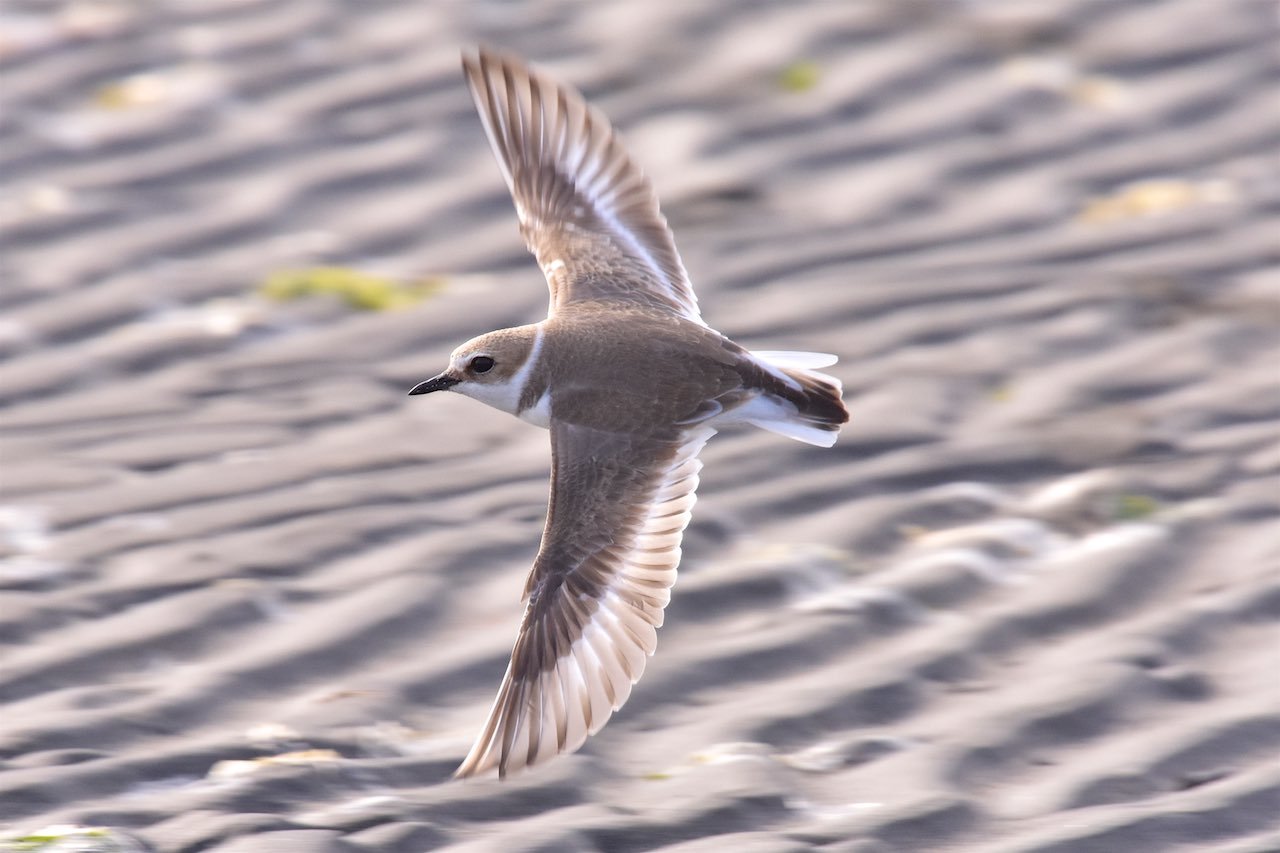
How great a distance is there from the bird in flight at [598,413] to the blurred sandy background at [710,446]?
25cm

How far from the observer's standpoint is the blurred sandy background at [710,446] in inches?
174

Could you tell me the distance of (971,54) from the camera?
8172 millimetres

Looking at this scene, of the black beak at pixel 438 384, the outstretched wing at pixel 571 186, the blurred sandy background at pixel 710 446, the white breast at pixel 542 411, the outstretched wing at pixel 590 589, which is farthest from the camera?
the outstretched wing at pixel 571 186

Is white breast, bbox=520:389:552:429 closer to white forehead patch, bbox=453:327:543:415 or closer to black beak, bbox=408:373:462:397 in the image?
white forehead patch, bbox=453:327:543:415

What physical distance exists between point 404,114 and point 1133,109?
9.92 ft

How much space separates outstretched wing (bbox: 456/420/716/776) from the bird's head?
0.65 feet

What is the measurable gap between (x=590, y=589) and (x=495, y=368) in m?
0.69

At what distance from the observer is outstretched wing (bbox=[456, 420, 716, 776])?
431 centimetres

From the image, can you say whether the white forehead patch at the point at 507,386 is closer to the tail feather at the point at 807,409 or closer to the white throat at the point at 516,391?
the white throat at the point at 516,391

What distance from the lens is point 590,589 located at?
4566 mm

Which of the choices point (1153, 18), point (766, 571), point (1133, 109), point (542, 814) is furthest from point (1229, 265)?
point (542, 814)

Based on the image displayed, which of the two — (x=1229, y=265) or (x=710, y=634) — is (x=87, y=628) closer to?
(x=710, y=634)

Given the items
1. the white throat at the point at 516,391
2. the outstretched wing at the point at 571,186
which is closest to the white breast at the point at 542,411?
the white throat at the point at 516,391

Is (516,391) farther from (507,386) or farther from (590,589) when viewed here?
(590,589)
